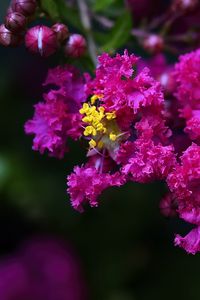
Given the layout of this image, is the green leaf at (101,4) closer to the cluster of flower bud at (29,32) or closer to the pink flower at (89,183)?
the cluster of flower bud at (29,32)

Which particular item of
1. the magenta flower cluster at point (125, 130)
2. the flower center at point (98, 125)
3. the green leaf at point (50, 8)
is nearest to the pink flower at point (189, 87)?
the magenta flower cluster at point (125, 130)

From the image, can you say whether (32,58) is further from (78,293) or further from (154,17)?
(78,293)

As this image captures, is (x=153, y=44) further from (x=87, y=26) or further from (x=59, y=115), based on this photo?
(x=59, y=115)

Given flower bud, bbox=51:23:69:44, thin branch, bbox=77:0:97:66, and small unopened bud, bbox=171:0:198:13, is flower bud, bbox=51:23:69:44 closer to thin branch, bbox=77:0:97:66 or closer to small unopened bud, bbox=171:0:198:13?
thin branch, bbox=77:0:97:66

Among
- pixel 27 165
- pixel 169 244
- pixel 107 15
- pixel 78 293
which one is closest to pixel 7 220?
pixel 27 165

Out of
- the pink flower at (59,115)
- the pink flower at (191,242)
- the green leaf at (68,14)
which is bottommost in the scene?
the pink flower at (191,242)

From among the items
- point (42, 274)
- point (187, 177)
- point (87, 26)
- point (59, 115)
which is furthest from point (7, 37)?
point (42, 274)
